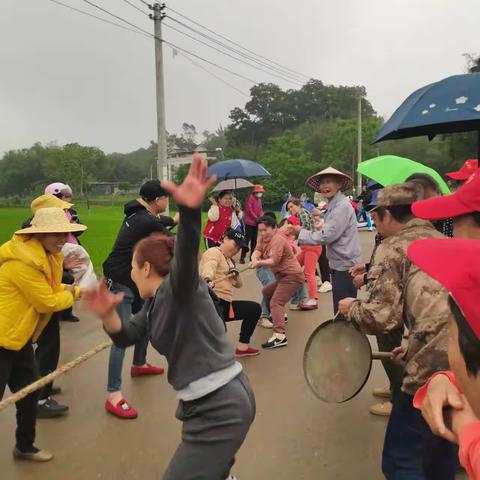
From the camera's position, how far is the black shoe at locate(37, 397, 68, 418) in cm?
394

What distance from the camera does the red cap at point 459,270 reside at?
0.99 metres

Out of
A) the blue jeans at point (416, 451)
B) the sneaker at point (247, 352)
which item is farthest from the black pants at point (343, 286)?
the blue jeans at point (416, 451)

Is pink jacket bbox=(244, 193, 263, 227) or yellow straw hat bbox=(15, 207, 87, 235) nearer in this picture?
yellow straw hat bbox=(15, 207, 87, 235)

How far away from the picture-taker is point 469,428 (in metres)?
1.18

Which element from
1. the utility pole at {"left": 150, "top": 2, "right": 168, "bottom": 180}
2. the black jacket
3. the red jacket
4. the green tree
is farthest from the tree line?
the black jacket

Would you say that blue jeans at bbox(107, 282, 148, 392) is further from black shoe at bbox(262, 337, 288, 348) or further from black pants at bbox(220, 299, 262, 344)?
black shoe at bbox(262, 337, 288, 348)

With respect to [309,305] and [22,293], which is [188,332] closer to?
[22,293]

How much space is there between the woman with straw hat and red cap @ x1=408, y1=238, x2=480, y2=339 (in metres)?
2.63

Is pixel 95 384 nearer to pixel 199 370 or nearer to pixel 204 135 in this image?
pixel 199 370

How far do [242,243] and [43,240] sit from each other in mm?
2255

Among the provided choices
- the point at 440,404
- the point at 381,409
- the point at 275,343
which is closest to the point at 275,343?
the point at 275,343

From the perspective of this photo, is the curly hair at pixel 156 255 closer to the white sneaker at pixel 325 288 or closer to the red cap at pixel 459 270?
the red cap at pixel 459 270

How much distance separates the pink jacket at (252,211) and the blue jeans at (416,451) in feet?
31.9

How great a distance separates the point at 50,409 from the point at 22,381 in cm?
72
